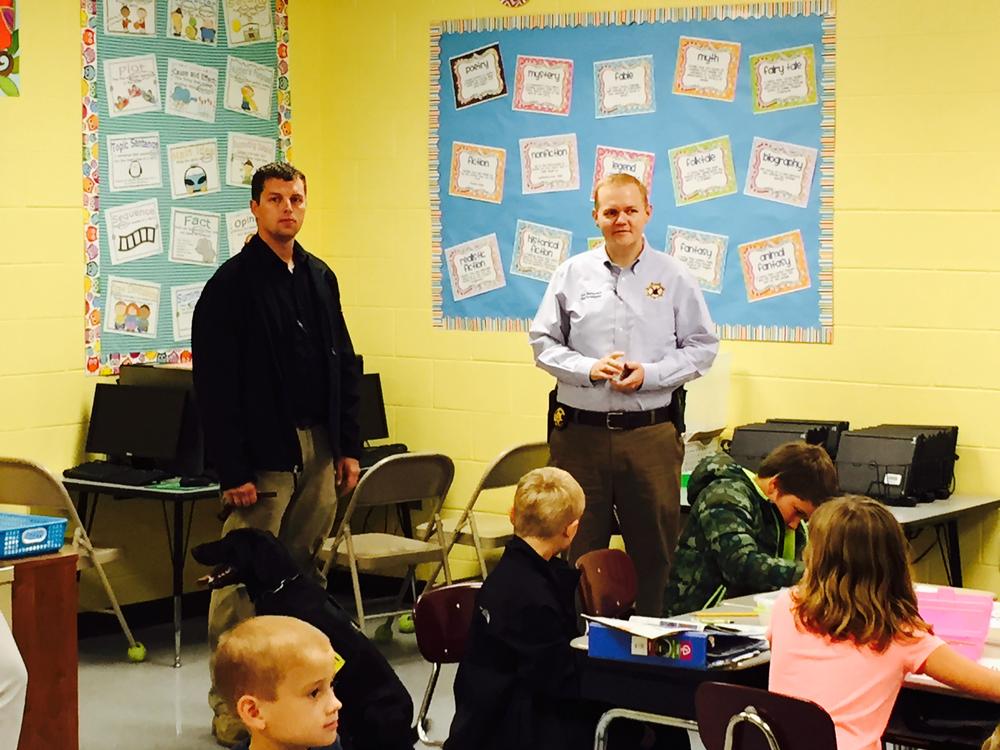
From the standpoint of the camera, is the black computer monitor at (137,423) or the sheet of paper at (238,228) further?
the sheet of paper at (238,228)

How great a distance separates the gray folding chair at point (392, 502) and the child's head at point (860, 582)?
2.76m

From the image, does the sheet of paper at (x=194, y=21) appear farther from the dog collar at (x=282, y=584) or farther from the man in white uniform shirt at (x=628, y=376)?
the dog collar at (x=282, y=584)

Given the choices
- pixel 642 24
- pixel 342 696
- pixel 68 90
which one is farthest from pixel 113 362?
pixel 342 696

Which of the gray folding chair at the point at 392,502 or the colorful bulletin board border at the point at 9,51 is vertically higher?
the colorful bulletin board border at the point at 9,51

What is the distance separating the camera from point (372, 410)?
661 centimetres

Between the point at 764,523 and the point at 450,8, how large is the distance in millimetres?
3202

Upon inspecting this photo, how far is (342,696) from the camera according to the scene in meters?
3.52

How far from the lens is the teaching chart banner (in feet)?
18.8

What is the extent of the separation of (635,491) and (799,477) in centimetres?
97

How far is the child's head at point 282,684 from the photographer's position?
7.75 ft

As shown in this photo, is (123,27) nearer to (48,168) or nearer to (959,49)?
(48,168)

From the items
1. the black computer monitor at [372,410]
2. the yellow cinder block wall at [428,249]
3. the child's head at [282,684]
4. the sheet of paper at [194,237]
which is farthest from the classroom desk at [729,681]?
the sheet of paper at [194,237]

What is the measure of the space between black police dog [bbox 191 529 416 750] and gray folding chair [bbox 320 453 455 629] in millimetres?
1674

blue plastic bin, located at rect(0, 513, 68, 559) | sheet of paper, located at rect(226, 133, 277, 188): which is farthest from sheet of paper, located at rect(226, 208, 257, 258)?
blue plastic bin, located at rect(0, 513, 68, 559)
